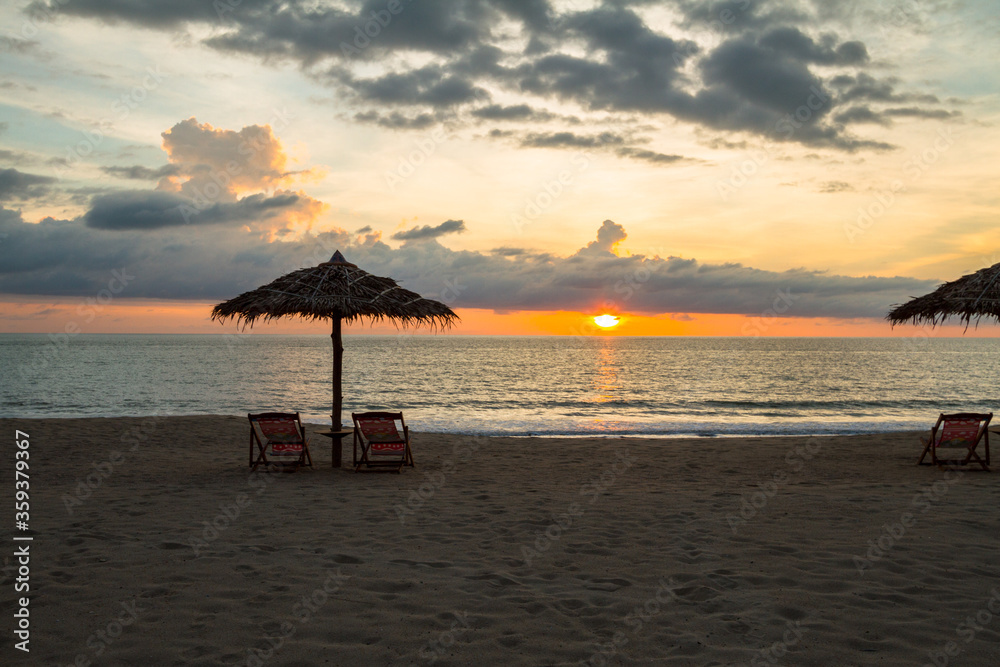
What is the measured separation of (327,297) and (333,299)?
10cm

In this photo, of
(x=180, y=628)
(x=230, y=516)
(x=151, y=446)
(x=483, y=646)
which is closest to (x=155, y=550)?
(x=230, y=516)

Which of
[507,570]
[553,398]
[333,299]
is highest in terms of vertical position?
[333,299]

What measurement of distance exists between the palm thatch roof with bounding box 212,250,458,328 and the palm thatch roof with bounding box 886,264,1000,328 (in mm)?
9477

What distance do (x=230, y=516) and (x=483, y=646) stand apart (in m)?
3.99

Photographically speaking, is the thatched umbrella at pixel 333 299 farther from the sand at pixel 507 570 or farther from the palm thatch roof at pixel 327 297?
the sand at pixel 507 570

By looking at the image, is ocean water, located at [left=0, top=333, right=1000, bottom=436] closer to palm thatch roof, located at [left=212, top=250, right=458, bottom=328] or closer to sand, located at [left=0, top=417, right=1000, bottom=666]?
palm thatch roof, located at [left=212, top=250, right=458, bottom=328]

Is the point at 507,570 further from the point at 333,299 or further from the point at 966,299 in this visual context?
the point at 966,299

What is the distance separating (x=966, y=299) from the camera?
33.9 feet

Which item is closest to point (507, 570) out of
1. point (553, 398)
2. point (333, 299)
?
point (333, 299)

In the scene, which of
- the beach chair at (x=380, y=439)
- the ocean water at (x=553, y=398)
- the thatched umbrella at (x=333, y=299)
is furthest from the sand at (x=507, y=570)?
the ocean water at (x=553, y=398)

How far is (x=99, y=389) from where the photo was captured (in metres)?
34.8

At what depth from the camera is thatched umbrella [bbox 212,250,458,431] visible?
8.97m

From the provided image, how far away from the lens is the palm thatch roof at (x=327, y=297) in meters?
8.97

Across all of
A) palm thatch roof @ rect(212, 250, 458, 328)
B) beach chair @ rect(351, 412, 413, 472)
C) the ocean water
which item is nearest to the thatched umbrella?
palm thatch roof @ rect(212, 250, 458, 328)
